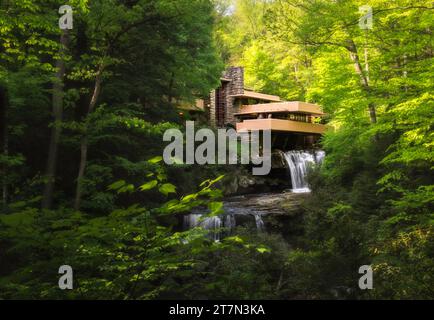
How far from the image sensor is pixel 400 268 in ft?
30.4

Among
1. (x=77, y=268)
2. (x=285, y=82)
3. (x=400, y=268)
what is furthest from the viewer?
(x=285, y=82)

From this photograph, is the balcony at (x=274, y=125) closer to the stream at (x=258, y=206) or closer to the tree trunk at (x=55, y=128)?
the stream at (x=258, y=206)

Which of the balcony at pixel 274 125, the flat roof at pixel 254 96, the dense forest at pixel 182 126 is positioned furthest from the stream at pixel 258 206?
the flat roof at pixel 254 96

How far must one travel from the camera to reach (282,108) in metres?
31.6

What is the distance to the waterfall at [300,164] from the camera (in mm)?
26273

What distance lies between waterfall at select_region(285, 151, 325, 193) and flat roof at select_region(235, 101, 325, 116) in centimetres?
482

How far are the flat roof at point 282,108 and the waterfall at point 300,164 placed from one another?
15.8 ft

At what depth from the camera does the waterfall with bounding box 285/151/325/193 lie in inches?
1034

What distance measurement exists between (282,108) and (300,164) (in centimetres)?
637

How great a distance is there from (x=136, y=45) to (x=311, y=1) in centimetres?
690

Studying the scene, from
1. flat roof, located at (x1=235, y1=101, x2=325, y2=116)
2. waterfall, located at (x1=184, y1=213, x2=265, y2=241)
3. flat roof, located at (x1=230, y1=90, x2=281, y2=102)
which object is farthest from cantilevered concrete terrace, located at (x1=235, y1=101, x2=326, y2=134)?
waterfall, located at (x1=184, y1=213, x2=265, y2=241)
